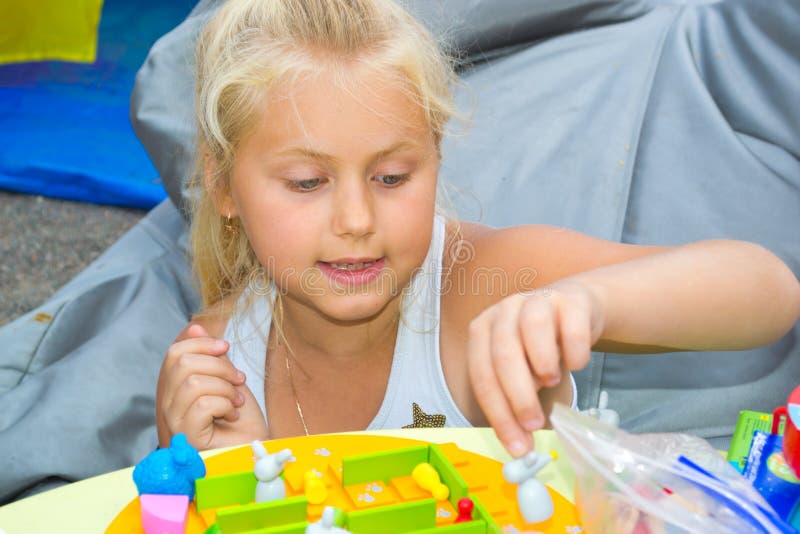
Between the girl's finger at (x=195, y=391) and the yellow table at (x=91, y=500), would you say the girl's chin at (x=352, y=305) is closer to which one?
the girl's finger at (x=195, y=391)

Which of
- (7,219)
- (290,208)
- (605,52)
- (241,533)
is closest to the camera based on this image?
(241,533)

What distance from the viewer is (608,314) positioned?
0.69 meters

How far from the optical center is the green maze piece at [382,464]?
0.60 metres

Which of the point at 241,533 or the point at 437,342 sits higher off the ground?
the point at 241,533

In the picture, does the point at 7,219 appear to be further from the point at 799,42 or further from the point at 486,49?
the point at 799,42

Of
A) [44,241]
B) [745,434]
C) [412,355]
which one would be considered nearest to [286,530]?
[745,434]

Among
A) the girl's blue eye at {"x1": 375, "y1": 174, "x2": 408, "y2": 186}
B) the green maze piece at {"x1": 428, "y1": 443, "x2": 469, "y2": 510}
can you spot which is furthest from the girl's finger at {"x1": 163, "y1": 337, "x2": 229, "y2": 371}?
the green maze piece at {"x1": 428, "y1": 443, "x2": 469, "y2": 510}

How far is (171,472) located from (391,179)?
36cm

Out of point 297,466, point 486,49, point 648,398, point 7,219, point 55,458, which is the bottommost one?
point 7,219

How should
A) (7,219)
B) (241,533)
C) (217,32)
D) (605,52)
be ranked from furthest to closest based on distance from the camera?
(7,219)
(605,52)
(217,32)
(241,533)

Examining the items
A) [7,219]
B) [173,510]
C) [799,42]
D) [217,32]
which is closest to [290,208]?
[217,32]

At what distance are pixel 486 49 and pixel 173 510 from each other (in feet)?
3.61

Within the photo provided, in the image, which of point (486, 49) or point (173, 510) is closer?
point (173, 510)

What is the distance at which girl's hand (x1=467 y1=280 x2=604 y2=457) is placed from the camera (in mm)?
556
